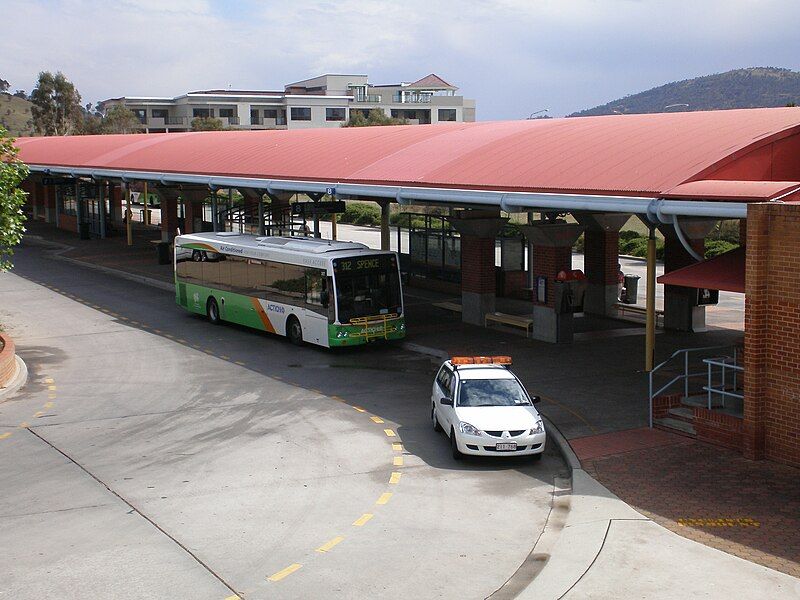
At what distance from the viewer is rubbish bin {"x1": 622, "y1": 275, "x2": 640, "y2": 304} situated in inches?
1371

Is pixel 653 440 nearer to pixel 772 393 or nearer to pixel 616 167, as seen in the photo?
pixel 772 393

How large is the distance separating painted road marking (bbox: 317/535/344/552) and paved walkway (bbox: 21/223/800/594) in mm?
4382

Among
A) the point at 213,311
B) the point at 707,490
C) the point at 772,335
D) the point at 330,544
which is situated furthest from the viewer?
the point at 213,311

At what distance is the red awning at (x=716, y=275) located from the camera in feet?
57.5

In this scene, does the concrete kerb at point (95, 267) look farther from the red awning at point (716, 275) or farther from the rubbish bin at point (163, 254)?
the red awning at point (716, 275)

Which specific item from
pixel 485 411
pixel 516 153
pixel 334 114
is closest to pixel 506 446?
pixel 485 411

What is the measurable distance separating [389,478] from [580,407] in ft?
19.1

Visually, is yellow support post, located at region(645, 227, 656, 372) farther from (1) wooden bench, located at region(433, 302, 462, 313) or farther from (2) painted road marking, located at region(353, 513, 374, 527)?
(1) wooden bench, located at region(433, 302, 462, 313)

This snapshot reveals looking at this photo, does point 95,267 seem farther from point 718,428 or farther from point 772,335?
point 772,335

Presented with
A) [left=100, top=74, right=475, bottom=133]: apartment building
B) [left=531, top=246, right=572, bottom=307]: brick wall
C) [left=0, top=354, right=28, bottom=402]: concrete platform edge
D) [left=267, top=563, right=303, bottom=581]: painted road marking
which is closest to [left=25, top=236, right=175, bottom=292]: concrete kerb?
[left=0, top=354, right=28, bottom=402]: concrete platform edge

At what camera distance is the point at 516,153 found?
27.0 m

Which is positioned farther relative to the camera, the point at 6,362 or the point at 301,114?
the point at 301,114

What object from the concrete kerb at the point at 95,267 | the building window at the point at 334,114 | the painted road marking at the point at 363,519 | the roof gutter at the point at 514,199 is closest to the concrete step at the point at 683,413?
the roof gutter at the point at 514,199

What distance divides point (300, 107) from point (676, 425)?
116240mm
